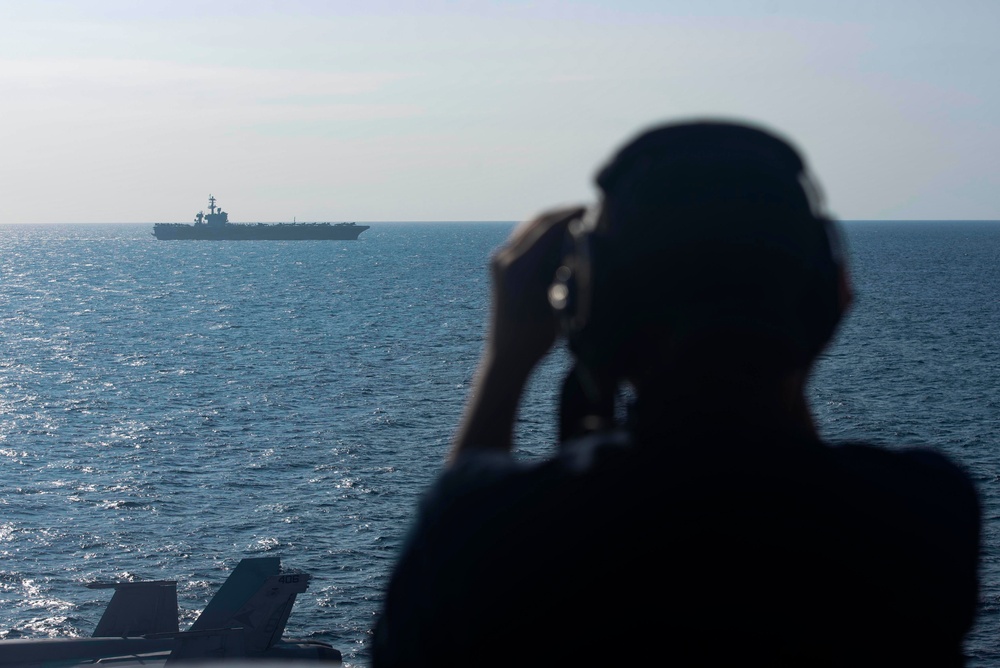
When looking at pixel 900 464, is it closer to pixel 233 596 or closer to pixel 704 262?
pixel 704 262

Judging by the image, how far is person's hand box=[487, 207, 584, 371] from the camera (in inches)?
71.0

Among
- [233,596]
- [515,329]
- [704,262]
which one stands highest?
[704,262]

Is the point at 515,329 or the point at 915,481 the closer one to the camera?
the point at 915,481

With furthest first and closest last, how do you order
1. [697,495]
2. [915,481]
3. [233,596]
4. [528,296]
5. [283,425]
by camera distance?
[283,425], [233,596], [528,296], [915,481], [697,495]

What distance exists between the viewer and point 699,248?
1.55m

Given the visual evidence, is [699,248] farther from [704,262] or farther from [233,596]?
[233,596]

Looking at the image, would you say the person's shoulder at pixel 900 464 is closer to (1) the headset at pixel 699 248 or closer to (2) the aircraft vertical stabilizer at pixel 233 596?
(1) the headset at pixel 699 248

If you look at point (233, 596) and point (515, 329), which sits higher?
point (515, 329)

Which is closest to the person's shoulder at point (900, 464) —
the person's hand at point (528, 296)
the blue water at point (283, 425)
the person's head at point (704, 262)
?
the person's head at point (704, 262)

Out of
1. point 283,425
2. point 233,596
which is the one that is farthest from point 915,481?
point 283,425

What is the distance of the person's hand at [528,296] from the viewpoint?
1.80 m

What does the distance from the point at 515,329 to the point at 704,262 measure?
1.33 ft

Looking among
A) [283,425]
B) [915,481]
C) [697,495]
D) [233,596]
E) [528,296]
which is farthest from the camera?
[283,425]

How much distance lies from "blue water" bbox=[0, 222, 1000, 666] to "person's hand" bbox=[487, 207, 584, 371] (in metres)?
21.9
